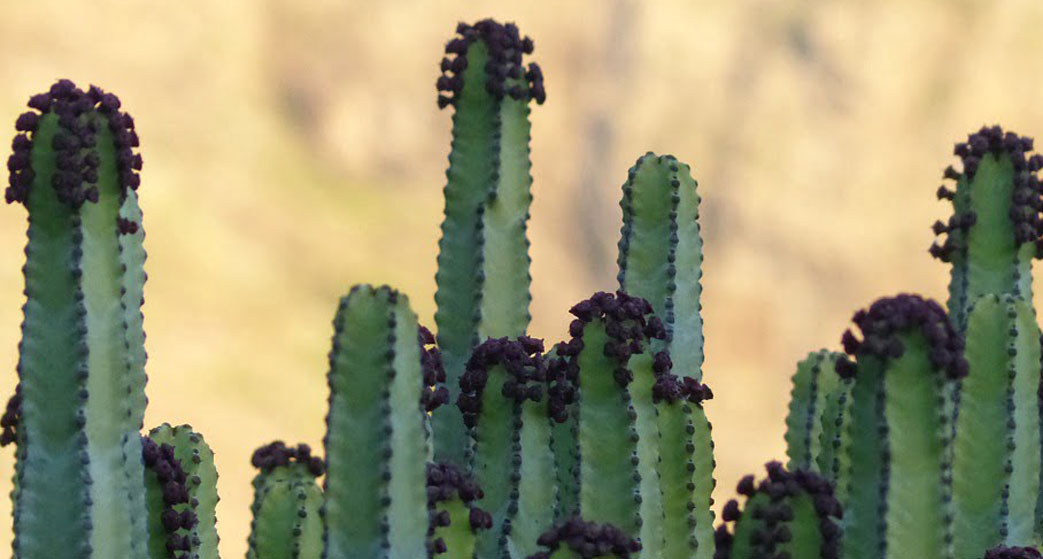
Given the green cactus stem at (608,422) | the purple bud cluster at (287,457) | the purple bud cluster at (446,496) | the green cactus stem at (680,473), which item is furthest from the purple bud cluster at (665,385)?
the purple bud cluster at (287,457)

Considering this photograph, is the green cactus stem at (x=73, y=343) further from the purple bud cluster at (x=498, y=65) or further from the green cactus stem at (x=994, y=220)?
the green cactus stem at (x=994, y=220)

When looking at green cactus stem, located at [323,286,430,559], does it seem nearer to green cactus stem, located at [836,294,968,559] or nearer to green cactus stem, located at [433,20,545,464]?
green cactus stem, located at [836,294,968,559]

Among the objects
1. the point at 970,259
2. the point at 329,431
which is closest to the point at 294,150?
the point at 970,259

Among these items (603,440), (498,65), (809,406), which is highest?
(498,65)

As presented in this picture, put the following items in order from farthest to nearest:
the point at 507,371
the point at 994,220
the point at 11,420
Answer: the point at 994,220 → the point at 507,371 → the point at 11,420

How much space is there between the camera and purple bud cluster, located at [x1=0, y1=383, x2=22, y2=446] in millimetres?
5802

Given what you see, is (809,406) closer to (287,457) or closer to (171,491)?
(287,457)

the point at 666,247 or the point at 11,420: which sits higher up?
the point at 666,247

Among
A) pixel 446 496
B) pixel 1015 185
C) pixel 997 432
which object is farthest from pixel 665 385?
pixel 1015 185

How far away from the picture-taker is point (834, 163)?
26.0 metres

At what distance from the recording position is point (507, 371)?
241 inches

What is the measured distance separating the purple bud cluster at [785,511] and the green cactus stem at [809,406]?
8.51 ft

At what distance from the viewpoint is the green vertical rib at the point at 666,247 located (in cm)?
672

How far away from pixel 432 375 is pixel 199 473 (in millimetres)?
1153
